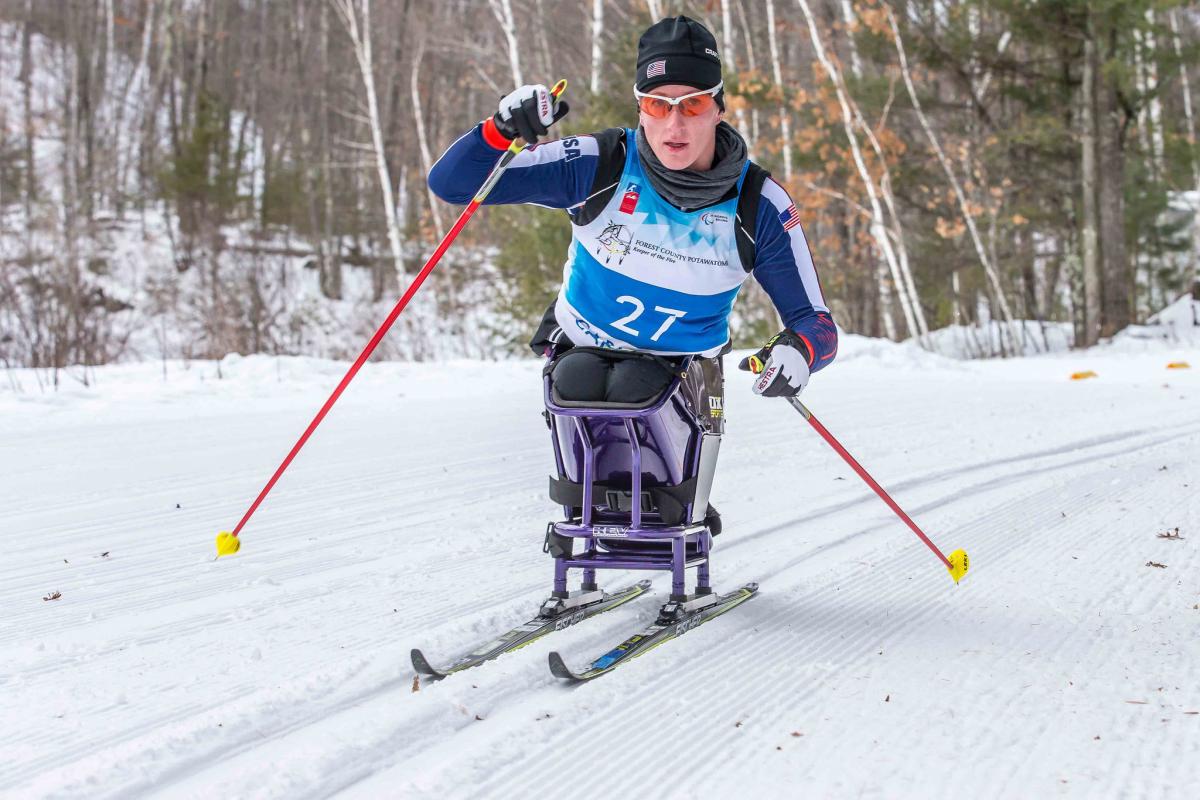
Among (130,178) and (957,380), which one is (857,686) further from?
(130,178)

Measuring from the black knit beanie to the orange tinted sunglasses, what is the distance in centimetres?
2

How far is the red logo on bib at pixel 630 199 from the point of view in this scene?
2951 mm

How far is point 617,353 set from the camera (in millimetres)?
3002

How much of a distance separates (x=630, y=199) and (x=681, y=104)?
30 cm

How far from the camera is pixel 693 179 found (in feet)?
→ 9.43

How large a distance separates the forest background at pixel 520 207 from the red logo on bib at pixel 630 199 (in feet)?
22.0

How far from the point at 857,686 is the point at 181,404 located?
616 centimetres

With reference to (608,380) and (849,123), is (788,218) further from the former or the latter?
(849,123)

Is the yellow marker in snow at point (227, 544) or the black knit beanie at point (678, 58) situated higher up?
the black knit beanie at point (678, 58)

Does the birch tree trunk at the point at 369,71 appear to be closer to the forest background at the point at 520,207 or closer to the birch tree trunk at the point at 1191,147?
the forest background at the point at 520,207

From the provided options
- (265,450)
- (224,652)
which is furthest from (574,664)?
(265,450)

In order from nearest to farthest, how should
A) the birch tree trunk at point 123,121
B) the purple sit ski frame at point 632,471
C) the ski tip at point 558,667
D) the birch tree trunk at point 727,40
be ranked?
the ski tip at point 558,667, the purple sit ski frame at point 632,471, the birch tree trunk at point 727,40, the birch tree trunk at point 123,121

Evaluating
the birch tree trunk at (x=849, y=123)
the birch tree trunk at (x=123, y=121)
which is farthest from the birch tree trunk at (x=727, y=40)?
the birch tree trunk at (x=123, y=121)

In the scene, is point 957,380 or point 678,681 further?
point 957,380
